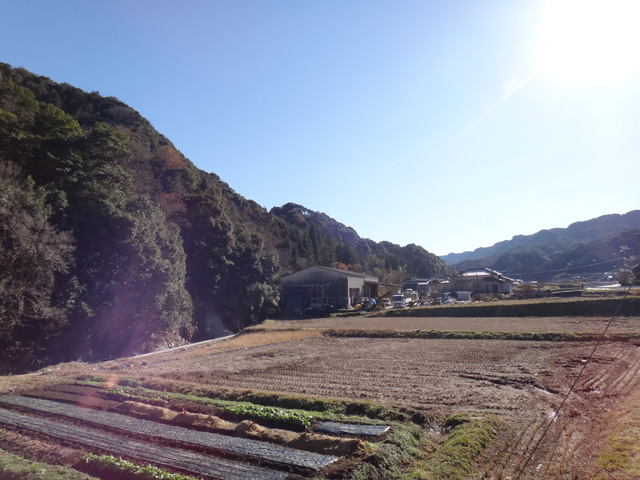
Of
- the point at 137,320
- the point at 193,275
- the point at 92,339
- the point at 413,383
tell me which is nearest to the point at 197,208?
the point at 193,275

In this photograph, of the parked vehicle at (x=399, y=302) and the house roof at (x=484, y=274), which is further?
the house roof at (x=484, y=274)

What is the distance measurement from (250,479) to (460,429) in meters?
3.18

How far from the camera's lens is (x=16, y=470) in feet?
15.1

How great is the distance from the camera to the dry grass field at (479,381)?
5223mm

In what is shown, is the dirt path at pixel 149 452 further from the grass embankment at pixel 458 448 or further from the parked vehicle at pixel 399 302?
the parked vehicle at pixel 399 302

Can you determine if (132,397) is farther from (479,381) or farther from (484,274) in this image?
(484,274)

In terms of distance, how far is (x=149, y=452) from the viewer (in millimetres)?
5301

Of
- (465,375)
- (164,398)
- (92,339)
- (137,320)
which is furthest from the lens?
(137,320)

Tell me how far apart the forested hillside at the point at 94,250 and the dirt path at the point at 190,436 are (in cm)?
954

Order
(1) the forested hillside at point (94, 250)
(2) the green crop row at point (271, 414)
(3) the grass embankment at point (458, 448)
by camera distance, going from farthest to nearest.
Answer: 1. (1) the forested hillside at point (94, 250)
2. (2) the green crop row at point (271, 414)
3. (3) the grass embankment at point (458, 448)

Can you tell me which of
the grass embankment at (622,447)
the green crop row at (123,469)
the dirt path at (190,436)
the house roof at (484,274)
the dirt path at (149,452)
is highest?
the house roof at (484,274)

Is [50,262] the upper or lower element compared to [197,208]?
lower

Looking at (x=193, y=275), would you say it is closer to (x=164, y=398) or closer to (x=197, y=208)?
(x=197, y=208)

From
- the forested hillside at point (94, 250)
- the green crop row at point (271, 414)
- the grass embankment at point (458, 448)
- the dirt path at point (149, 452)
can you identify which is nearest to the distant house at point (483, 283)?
the forested hillside at point (94, 250)
